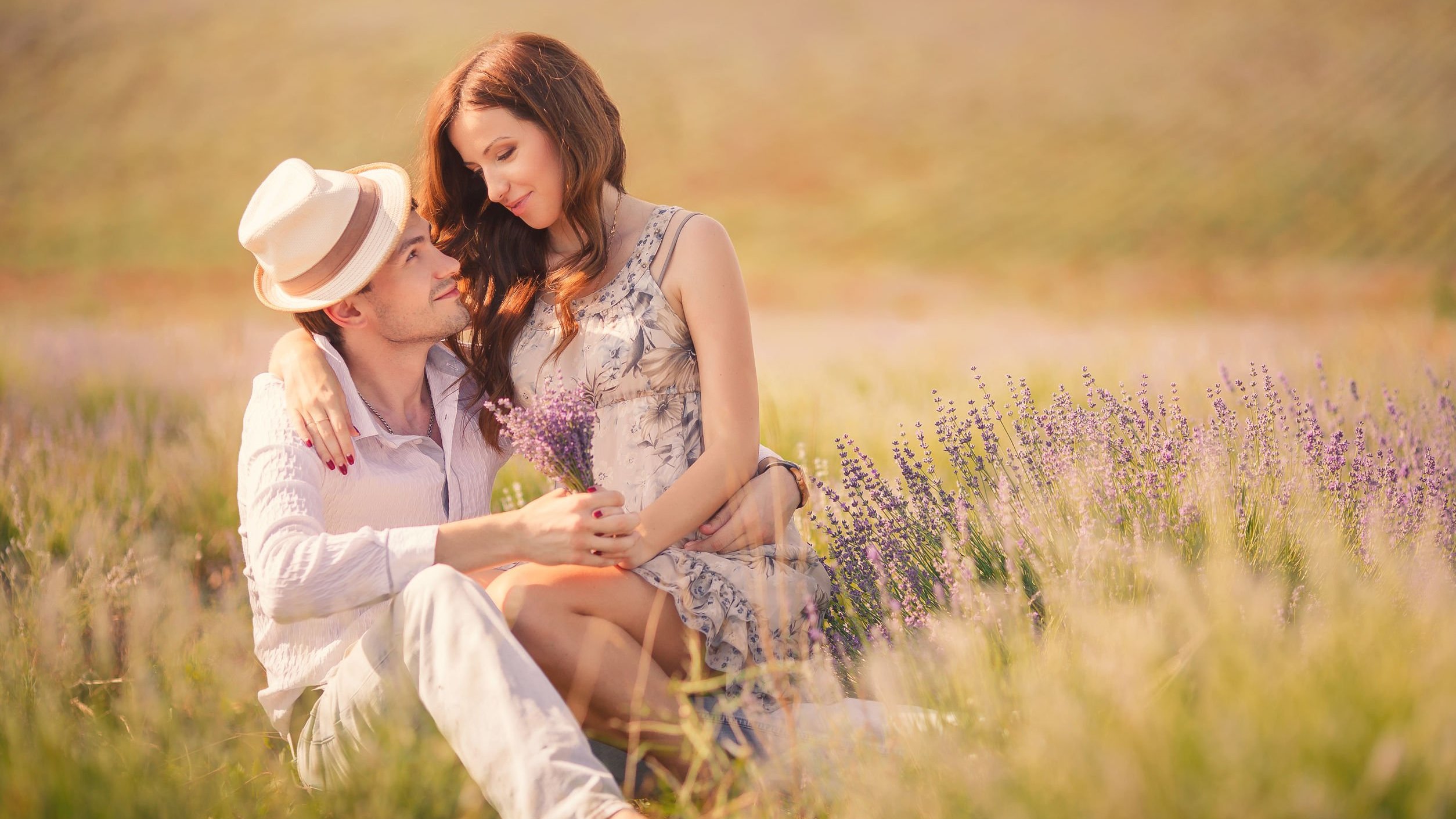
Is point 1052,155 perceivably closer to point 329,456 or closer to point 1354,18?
point 1354,18

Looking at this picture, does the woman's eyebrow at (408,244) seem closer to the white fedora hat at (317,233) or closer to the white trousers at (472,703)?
the white fedora hat at (317,233)

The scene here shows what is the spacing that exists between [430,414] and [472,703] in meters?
1.16

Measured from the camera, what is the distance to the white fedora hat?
8.18 ft

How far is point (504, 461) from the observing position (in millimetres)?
2980

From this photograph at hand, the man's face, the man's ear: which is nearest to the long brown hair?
the man's face

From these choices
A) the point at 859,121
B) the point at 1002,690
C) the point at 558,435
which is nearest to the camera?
the point at 1002,690

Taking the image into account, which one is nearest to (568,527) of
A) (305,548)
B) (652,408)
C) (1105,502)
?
(305,548)

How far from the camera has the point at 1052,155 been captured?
29.6m

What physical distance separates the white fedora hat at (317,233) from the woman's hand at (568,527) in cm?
81

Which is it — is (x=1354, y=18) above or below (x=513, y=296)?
above

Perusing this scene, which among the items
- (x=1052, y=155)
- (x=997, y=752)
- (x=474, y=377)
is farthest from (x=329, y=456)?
(x=1052, y=155)

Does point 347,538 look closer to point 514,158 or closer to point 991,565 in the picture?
point 514,158

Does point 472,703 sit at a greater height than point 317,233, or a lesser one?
lesser

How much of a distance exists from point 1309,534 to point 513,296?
7.24ft
